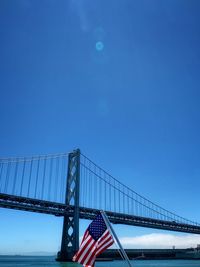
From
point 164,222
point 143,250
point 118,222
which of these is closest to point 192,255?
point 143,250

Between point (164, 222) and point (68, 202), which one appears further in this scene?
point (164, 222)

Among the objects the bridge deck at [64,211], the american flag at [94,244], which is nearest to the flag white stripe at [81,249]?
the american flag at [94,244]

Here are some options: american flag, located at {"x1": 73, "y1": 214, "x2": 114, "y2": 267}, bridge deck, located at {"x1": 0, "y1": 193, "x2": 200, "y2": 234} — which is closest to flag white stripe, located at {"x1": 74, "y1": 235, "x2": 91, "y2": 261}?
american flag, located at {"x1": 73, "y1": 214, "x2": 114, "y2": 267}

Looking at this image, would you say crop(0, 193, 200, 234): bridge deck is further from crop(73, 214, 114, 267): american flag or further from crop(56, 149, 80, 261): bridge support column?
crop(73, 214, 114, 267): american flag

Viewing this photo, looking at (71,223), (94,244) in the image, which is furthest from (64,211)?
(94,244)

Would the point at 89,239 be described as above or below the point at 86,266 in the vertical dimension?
above

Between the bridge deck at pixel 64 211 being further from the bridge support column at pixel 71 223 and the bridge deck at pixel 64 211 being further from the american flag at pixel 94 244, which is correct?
the american flag at pixel 94 244

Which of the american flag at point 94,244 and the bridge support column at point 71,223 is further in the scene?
the bridge support column at point 71,223

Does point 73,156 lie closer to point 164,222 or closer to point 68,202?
point 68,202
